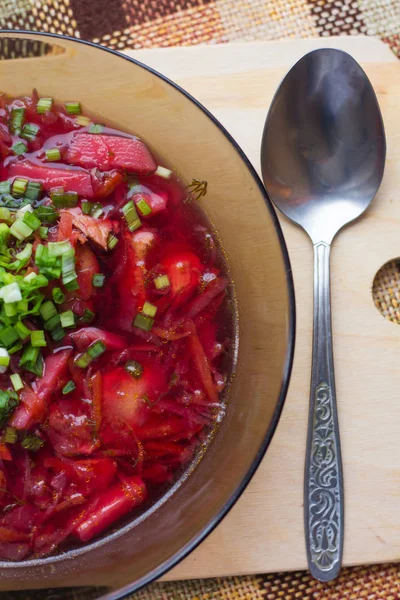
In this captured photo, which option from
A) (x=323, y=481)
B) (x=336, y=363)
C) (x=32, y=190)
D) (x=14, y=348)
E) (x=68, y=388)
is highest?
(x=32, y=190)

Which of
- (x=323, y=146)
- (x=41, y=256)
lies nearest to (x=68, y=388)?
(x=41, y=256)

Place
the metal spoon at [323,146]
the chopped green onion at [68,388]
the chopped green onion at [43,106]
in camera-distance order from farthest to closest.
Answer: the metal spoon at [323,146] → the chopped green onion at [43,106] → the chopped green onion at [68,388]

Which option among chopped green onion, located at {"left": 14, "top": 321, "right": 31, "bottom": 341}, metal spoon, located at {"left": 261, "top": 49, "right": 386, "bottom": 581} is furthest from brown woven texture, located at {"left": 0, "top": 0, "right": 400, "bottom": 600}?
chopped green onion, located at {"left": 14, "top": 321, "right": 31, "bottom": 341}

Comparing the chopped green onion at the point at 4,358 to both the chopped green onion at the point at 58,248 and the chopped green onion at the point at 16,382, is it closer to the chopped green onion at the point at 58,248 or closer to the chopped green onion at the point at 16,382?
the chopped green onion at the point at 16,382

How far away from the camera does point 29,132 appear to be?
1.97 m

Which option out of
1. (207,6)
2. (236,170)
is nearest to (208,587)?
(236,170)

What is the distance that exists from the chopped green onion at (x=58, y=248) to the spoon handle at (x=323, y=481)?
92 centimetres

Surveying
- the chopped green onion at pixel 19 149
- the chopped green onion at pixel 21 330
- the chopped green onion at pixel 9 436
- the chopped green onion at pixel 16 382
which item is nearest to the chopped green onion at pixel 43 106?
the chopped green onion at pixel 19 149

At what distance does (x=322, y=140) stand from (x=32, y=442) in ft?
4.67

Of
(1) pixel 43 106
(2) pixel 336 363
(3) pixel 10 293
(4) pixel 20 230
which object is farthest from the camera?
(2) pixel 336 363

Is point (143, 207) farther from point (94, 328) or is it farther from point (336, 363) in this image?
point (336, 363)

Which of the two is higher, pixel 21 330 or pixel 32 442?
pixel 21 330

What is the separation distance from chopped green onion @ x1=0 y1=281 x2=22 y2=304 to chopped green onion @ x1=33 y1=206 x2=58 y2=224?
255mm

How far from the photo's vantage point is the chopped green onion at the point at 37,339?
175cm
